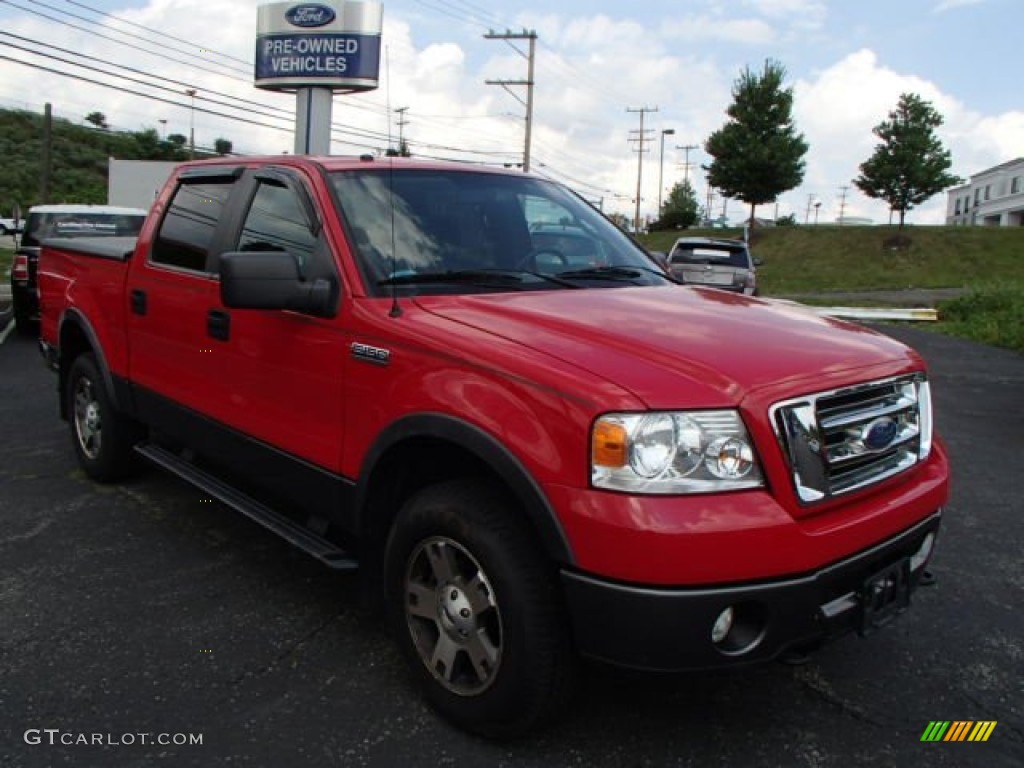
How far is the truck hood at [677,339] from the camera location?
8.00ft

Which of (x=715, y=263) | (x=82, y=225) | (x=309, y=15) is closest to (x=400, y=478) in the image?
(x=82, y=225)

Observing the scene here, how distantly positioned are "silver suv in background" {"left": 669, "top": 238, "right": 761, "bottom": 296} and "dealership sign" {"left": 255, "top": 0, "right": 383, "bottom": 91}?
1400 centimetres

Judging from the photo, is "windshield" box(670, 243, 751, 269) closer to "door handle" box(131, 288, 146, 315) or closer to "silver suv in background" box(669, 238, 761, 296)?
"silver suv in background" box(669, 238, 761, 296)

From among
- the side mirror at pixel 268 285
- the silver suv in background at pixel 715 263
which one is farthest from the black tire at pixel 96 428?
the silver suv in background at pixel 715 263

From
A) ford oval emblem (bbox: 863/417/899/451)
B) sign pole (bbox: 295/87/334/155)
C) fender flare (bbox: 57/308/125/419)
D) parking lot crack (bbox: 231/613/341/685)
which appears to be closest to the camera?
ford oval emblem (bbox: 863/417/899/451)

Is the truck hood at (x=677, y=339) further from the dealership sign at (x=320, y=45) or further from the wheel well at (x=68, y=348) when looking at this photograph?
the dealership sign at (x=320, y=45)

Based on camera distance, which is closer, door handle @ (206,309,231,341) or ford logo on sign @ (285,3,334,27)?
door handle @ (206,309,231,341)

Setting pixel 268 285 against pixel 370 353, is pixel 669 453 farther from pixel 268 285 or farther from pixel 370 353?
pixel 268 285

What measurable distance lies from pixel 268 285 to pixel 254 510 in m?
1.13

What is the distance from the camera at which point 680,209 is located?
63.2m

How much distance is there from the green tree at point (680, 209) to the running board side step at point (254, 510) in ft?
182

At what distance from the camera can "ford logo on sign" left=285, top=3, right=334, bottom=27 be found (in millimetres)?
26234

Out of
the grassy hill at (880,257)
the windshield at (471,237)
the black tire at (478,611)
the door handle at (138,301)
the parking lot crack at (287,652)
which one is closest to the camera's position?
the black tire at (478,611)

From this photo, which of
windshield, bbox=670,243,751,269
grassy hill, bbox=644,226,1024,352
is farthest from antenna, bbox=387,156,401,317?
grassy hill, bbox=644,226,1024,352
